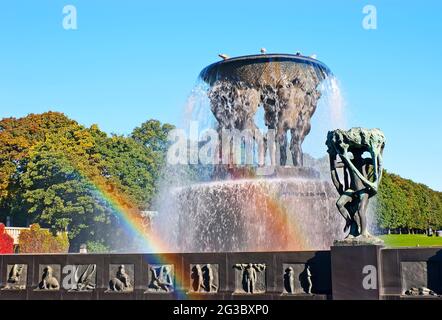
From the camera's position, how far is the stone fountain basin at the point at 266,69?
17.3 metres

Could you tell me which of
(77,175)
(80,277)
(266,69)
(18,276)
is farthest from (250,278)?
(77,175)

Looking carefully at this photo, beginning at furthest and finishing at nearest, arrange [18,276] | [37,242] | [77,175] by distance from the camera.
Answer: [77,175] < [37,242] < [18,276]

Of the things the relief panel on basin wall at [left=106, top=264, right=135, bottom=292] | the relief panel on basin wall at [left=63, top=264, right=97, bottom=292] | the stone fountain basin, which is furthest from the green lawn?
the relief panel on basin wall at [left=63, top=264, right=97, bottom=292]

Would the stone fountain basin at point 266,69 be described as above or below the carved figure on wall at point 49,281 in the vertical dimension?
above

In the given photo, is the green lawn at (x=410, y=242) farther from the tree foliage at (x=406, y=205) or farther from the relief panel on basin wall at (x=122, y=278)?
the relief panel on basin wall at (x=122, y=278)

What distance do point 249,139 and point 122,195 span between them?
2986 centimetres

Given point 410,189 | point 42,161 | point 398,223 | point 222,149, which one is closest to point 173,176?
point 222,149

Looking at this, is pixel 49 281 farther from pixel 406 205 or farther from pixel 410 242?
pixel 406 205

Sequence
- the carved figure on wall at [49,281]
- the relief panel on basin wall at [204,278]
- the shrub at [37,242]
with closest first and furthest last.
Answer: the relief panel on basin wall at [204,278], the carved figure on wall at [49,281], the shrub at [37,242]

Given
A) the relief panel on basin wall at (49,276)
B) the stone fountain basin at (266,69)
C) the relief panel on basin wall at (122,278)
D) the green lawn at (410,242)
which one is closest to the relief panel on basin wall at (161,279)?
the relief panel on basin wall at (122,278)

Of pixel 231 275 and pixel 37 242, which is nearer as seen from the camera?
pixel 231 275

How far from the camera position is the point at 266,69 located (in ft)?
56.8

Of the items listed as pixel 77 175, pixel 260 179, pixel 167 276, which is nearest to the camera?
pixel 167 276

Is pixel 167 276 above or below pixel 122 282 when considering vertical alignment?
above
